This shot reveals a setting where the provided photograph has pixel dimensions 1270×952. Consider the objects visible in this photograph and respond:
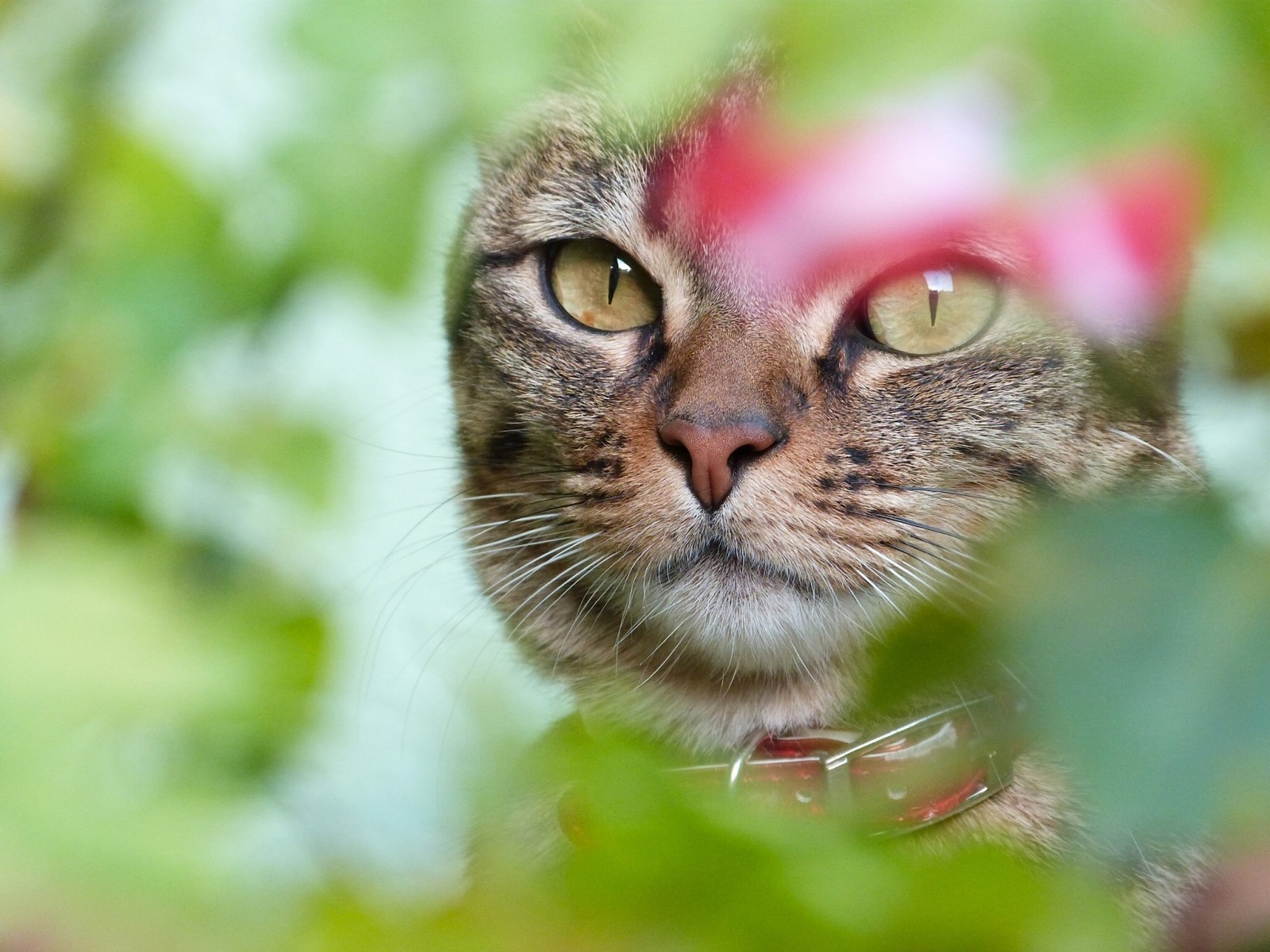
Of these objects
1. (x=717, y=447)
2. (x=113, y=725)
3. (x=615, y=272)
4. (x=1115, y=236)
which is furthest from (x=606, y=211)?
(x=113, y=725)

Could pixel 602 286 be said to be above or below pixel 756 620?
above

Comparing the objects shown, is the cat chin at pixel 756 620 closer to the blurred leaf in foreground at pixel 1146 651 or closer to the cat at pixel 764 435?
the cat at pixel 764 435

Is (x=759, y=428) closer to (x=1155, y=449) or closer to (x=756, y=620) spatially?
(x=756, y=620)

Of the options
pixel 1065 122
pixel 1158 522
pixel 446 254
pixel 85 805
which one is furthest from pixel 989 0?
pixel 446 254

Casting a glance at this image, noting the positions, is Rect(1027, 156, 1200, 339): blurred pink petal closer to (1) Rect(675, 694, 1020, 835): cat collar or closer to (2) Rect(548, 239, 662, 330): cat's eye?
(1) Rect(675, 694, 1020, 835): cat collar

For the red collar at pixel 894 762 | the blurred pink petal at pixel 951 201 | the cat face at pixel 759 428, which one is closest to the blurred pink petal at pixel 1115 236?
the blurred pink petal at pixel 951 201

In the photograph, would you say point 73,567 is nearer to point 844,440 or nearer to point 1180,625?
point 1180,625
